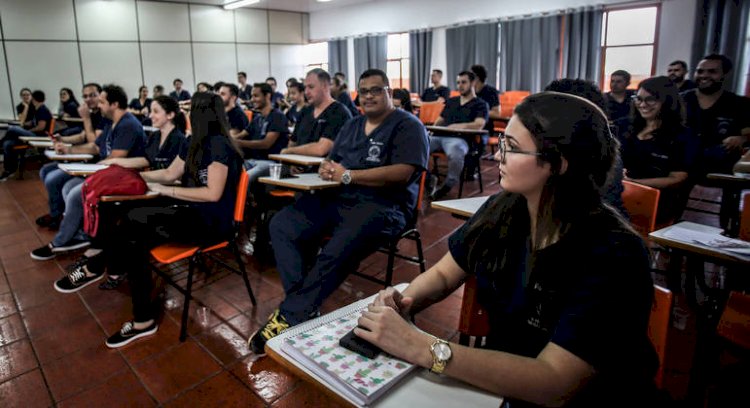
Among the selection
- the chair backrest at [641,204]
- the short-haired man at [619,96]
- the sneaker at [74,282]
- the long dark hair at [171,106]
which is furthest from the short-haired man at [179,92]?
the chair backrest at [641,204]

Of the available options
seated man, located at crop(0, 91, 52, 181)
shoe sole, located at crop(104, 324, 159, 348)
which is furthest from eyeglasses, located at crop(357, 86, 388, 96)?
seated man, located at crop(0, 91, 52, 181)

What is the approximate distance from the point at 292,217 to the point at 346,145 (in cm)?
59

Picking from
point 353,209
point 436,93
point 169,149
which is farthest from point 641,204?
point 436,93

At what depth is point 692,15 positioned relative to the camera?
6.43m

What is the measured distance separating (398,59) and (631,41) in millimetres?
5184

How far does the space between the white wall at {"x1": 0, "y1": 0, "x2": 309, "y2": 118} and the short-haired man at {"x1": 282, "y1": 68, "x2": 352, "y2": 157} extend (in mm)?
7882

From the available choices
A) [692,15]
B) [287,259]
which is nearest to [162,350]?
[287,259]

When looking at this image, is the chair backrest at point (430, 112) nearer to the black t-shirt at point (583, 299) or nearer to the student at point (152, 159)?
the student at point (152, 159)

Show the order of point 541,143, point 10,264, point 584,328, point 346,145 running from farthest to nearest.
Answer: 1. point 10,264
2. point 346,145
3. point 541,143
4. point 584,328

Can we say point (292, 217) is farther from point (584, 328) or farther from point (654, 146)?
point (654, 146)

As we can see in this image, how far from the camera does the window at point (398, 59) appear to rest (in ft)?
34.9

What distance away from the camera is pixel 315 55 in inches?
508

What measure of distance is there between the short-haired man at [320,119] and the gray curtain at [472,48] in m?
5.83

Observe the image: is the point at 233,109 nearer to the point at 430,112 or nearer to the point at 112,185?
the point at 112,185
